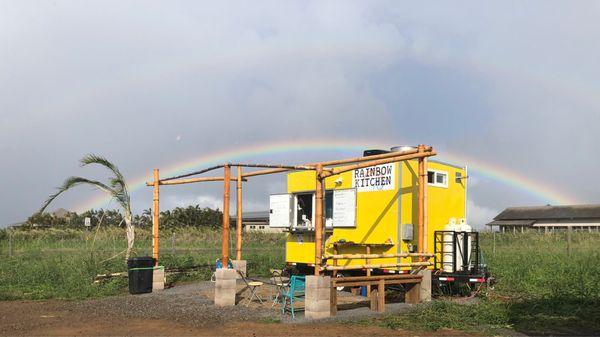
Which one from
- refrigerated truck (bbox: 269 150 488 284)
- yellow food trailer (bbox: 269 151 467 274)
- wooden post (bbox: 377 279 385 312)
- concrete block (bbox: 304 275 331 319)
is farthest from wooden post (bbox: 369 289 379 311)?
refrigerated truck (bbox: 269 150 488 284)

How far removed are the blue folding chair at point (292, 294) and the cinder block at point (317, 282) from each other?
0.54 meters

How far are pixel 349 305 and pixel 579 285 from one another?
5.84 meters

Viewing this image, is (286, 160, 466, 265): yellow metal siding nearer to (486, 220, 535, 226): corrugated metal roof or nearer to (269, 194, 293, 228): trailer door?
(269, 194, 293, 228): trailer door

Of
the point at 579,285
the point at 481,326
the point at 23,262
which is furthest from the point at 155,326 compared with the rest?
the point at 23,262

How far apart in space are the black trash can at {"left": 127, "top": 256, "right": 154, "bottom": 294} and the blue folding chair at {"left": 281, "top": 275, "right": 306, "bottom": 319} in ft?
12.9

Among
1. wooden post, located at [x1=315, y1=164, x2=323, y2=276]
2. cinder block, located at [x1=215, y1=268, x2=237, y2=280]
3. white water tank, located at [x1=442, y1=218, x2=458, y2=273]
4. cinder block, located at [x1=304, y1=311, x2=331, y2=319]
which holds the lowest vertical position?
cinder block, located at [x1=304, y1=311, x2=331, y2=319]

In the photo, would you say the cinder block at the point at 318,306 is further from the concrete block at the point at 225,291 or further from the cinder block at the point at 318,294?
the concrete block at the point at 225,291

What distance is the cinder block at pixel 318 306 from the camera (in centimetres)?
1108

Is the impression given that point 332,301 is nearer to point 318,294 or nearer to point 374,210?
point 318,294

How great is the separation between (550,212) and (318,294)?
2303 inches

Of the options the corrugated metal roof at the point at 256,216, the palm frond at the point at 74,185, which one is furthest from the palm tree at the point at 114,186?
the corrugated metal roof at the point at 256,216

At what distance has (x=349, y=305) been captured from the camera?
43.0 feet

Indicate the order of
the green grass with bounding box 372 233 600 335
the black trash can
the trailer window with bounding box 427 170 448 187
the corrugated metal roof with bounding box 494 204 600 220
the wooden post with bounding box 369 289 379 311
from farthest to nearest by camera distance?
the corrugated metal roof with bounding box 494 204 600 220, the black trash can, the trailer window with bounding box 427 170 448 187, the wooden post with bounding box 369 289 379 311, the green grass with bounding box 372 233 600 335

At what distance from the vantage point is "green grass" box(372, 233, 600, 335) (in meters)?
10.3
